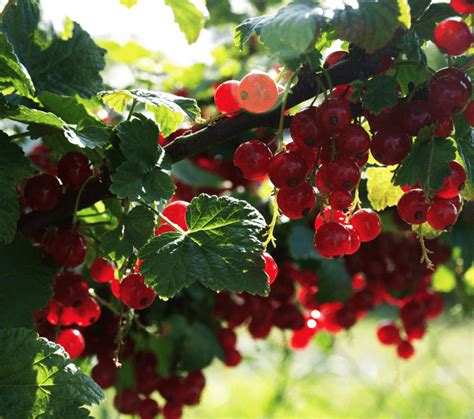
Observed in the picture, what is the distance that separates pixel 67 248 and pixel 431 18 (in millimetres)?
517

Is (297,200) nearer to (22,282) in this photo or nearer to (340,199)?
(340,199)

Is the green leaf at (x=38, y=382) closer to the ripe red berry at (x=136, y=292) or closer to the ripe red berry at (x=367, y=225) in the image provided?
the ripe red berry at (x=136, y=292)

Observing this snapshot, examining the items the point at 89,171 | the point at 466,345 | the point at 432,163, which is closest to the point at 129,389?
the point at 89,171

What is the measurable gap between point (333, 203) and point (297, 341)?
3.31ft

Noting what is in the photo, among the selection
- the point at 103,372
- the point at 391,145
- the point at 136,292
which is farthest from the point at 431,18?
the point at 103,372

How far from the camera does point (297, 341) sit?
1.72m

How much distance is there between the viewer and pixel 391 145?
734 millimetres

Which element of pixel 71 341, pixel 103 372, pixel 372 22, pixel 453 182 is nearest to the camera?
pixel 372 22

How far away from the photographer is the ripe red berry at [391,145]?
0.73 meters

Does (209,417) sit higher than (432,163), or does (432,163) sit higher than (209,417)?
(432,163)

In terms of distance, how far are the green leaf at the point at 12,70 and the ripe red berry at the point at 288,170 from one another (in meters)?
0.27

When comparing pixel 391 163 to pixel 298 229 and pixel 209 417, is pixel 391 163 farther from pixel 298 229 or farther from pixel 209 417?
pixel 209 417

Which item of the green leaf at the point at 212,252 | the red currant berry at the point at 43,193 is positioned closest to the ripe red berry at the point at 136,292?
the green leaf at the point at 212,252

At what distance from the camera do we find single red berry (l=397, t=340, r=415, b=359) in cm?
169
